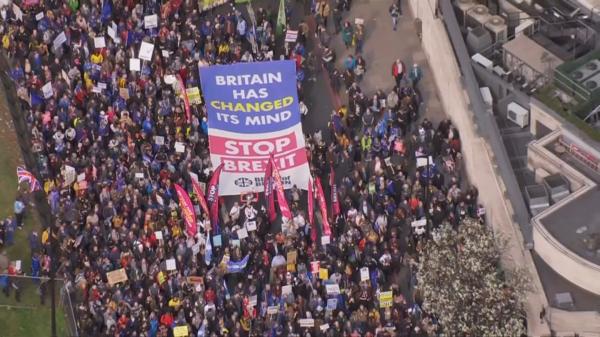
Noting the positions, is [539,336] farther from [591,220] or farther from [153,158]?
[153,158]

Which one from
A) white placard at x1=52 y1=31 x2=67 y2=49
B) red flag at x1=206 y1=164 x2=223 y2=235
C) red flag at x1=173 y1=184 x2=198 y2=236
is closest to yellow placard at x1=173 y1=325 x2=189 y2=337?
red flag at x1=173 y1=184 x2=198 y2=236

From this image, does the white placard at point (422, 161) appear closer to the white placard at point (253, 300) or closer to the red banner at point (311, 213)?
the red banner at point (311, 213)

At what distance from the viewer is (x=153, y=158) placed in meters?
72.2

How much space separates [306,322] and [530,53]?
14088 mm

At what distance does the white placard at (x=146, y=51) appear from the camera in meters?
75.8

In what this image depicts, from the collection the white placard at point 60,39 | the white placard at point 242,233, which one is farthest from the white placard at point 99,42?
the white placard at point 242,233

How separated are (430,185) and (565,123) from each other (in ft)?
19.8

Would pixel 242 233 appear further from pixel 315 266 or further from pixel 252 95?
pixel 252 95

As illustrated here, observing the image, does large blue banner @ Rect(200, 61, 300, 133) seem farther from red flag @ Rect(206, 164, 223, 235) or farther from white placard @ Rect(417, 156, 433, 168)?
white placard @ Rect(417, 156, 433, 168)

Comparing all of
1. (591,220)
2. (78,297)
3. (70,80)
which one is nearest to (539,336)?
(591,220)

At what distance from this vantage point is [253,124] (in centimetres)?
7131

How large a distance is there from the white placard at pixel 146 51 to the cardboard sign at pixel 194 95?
9.49 ft

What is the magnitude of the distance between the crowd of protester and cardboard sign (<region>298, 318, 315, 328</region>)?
8cm

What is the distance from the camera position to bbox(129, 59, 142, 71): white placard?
7569 cm
